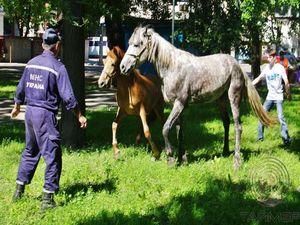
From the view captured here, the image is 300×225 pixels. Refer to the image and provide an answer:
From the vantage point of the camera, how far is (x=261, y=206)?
6.59m

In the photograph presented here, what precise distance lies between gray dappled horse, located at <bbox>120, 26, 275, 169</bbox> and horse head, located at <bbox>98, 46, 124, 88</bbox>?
0.58 metres

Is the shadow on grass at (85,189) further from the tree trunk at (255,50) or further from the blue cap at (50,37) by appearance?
the tree trunk at (255,50)

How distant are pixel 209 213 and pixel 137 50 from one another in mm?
3088

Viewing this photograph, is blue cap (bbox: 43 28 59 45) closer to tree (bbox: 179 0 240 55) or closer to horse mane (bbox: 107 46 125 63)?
horse mane (bbox: 107 46 125 63)

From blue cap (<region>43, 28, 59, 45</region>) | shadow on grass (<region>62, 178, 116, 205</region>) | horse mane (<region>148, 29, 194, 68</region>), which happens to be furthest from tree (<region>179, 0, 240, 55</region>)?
blue cap (<region>43, 28, 59, 45</region>)

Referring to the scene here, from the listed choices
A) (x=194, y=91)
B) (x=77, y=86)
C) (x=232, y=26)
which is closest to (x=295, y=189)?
(x=194, y=91)

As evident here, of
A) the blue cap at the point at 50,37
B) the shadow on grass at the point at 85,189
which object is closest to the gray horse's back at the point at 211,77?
the shadow on grass at the point at 85,189

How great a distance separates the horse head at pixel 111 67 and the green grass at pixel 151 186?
1.29 metres

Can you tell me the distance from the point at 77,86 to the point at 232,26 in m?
9.80

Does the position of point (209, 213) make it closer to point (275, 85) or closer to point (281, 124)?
point (281, 124)

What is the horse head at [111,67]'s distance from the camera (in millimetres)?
8906

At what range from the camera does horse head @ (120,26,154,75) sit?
27.3ft

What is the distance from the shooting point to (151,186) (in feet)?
24.6

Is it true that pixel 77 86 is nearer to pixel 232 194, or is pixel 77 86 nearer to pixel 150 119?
pixel 150 119
